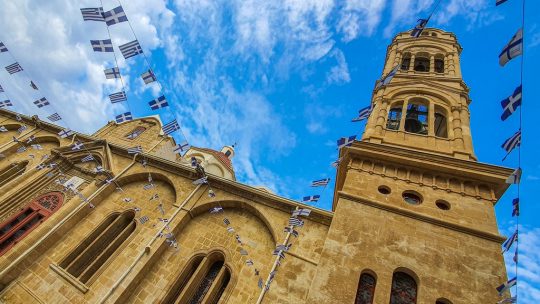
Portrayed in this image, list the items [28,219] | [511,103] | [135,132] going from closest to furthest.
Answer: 1. [511,103]
2. [28,219]
3. [135,132]

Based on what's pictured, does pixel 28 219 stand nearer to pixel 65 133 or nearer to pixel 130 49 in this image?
pixel 65 133

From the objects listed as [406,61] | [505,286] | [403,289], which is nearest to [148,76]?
[403,289]

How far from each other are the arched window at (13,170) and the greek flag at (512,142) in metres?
20.9

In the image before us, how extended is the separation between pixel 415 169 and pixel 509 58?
5273mm

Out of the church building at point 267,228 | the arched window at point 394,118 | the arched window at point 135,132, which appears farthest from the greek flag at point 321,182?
the arched window at point 135,132

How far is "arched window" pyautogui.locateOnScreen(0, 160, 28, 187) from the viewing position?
14.9 metres

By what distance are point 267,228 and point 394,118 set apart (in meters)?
9.19

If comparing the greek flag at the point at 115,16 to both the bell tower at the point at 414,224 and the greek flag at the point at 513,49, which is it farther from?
the greek flag at the point at 513,49

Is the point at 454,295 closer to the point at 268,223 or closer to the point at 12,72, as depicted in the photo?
the point at 268,223

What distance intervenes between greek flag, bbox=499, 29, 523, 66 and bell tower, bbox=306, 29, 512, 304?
4.79m

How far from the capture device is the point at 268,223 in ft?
34.3

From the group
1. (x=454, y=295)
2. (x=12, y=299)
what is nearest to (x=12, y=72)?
(x=12, y=299)

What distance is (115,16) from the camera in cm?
889

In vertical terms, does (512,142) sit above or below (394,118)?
below
